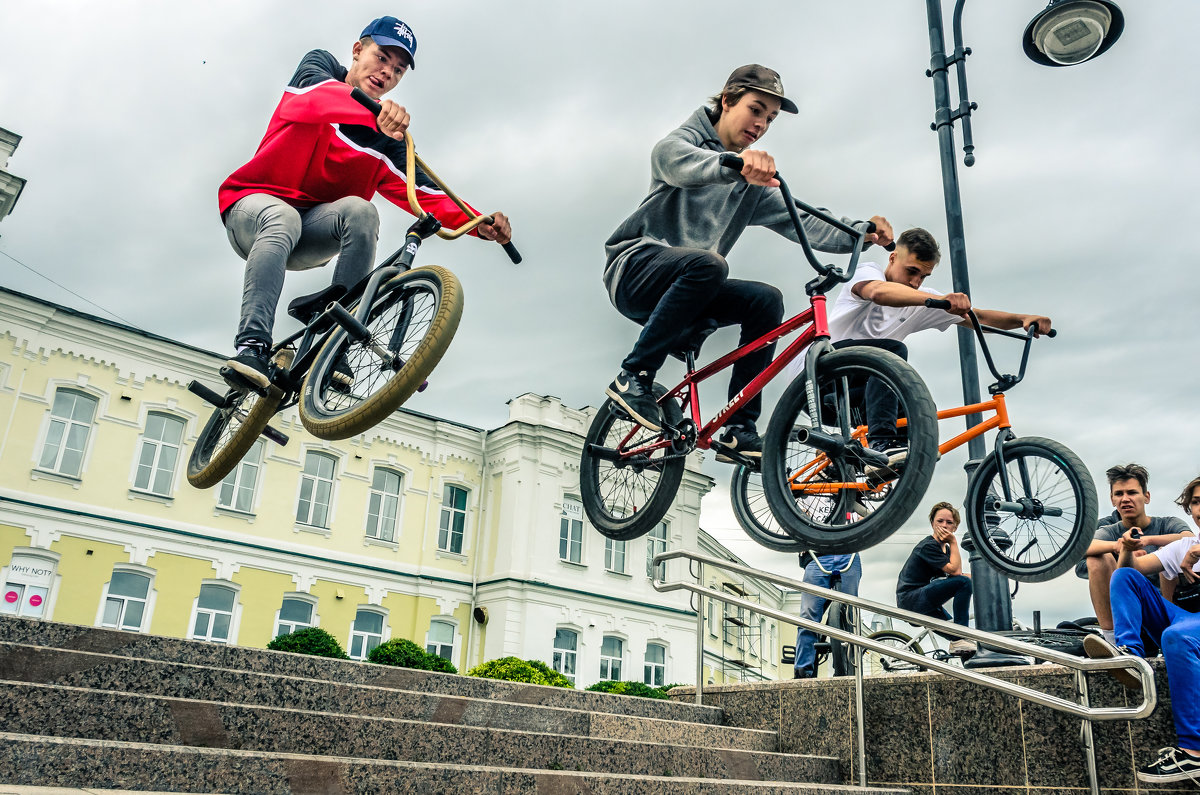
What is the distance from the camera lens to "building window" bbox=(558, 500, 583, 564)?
2795 cm

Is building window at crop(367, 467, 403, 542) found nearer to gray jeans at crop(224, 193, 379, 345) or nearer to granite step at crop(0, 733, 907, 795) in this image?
gray jeans at crop(224, 193, 379, 345)

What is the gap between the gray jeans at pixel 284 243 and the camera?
4.75m

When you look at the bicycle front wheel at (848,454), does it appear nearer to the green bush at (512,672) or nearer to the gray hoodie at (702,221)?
the gray hoodie at (702,221)

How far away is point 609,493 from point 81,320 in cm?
1996

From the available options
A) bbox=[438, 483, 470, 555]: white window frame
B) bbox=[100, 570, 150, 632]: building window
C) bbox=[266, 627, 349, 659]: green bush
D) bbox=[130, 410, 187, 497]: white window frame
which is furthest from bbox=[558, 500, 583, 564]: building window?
bbox=[100, 570, 150, 632]: building window

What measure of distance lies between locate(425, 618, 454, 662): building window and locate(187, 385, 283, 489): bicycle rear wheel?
2119cm

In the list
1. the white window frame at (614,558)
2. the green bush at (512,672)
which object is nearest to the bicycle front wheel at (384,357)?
the green bush at (512,672)

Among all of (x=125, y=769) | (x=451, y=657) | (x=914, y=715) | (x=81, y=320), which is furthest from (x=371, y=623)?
(x=125, y=769)

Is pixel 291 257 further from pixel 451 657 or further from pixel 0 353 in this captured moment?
pixel 451 657

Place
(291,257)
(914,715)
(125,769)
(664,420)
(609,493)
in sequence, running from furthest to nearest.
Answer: (914,715)
(609,493)
(291,257)
(664,420)
(125,769)

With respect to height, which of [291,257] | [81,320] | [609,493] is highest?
[81,320]

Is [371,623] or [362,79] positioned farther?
[371,623]

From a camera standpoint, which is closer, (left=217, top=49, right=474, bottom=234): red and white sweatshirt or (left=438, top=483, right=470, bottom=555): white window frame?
(left=217, top=49, right=474, bottom=234): red and white sweatshirt

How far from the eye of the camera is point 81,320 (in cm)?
2089
